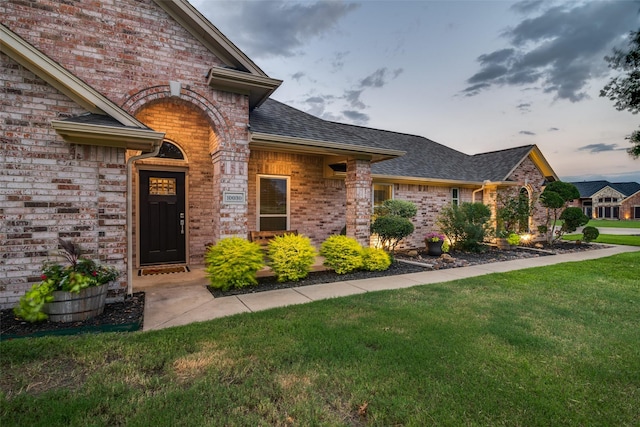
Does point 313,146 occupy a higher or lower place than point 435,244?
higher

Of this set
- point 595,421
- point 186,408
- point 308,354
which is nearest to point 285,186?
point 308,354

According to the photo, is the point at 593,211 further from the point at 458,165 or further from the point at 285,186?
the point at 285,186

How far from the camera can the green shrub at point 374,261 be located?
7.67m

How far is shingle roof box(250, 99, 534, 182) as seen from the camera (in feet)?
25.7

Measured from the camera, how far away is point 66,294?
402cm

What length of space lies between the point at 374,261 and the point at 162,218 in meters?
5.77

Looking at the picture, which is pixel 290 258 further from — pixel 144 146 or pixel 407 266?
pixel 407 266

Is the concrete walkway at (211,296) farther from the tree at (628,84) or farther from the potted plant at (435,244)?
the tree at (628,84)

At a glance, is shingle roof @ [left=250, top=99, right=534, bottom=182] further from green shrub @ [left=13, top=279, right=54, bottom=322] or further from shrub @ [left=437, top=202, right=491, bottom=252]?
green shrub @ [left=13, top=279, right=54, bottom=322]

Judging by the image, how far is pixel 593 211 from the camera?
5128cm

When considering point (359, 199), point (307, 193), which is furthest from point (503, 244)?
point (307, 193)

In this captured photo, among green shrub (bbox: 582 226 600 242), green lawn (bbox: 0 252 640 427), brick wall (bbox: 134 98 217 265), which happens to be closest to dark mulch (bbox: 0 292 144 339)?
green lawn (bbox: 0 252 640 427)

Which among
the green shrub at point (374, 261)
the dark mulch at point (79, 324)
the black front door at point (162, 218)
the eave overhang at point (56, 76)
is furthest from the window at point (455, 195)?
the dark mulch at point (79, 324)

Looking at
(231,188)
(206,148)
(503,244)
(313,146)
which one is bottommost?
(503,244)
